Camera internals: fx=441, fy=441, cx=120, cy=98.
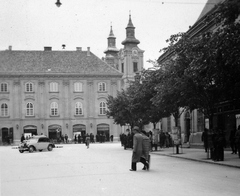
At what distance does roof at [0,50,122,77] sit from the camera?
69625 mm

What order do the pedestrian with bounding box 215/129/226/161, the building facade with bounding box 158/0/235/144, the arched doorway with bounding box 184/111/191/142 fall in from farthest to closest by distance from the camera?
the arched doorway with bounding box 184/111/191/142 → the building facade with bounding box 158/0/235/144 → the pedestrian with bounding box 215/129/226/161

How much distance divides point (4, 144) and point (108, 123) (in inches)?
663

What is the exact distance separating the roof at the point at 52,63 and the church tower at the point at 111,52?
39.9m

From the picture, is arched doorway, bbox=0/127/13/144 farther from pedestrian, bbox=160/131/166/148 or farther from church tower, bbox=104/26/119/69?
church tower, bbox=104/26/119/69

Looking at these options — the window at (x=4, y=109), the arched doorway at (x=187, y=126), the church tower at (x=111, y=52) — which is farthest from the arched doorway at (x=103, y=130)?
the church tower at (x=111, y=52)

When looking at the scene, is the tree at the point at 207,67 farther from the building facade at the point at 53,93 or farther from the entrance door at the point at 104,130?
the entrance door at the point at 104,130

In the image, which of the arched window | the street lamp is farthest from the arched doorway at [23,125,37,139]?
the street lamp

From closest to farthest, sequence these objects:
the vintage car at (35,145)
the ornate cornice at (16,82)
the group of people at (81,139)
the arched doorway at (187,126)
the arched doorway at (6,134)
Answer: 1. the vintage car at (35,145)
2. the arched doorway at (187,126)
3. the group of people at (81,139)
4. the arched doorway at (6,134)
5. the ornate cornice at (16,82)

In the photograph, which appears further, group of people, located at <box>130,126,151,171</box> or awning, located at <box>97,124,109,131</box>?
awning, located at <box>97,124,109,131</box>

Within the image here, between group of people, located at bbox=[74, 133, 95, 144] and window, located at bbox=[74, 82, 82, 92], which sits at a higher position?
window, located at bbox=[74, 82, 82, 92]

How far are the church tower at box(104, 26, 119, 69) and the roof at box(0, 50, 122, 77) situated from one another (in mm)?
39875

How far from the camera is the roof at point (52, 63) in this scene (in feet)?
228

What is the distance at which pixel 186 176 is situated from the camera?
544 inches

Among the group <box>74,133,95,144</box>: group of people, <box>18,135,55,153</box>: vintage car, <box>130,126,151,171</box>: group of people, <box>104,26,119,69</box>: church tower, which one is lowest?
<box>74,133,95,144</box>: group of people
